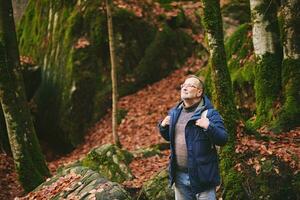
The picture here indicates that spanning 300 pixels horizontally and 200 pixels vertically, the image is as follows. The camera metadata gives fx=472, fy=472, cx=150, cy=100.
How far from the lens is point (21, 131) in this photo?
36.0 feet

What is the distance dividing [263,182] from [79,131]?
372 inches

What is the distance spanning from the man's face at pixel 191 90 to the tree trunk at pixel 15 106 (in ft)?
21.8

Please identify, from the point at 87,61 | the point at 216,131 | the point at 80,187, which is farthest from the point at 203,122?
the point at 87,61

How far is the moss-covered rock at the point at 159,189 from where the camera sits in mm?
8016

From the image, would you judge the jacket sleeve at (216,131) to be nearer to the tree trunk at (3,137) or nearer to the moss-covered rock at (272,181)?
the moss-covered rock at (272,181)

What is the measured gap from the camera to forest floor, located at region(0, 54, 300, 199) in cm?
785

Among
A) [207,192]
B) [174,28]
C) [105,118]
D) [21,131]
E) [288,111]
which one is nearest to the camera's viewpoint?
[207,192]

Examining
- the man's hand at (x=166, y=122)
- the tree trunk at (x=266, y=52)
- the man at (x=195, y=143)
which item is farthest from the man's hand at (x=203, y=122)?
the tree trunk at (x=266, y=52)

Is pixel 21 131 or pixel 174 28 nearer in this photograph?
pixel 21 131

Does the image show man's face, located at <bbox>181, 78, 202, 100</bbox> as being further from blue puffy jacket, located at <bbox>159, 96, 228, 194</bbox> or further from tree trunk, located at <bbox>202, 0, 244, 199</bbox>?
tree trunk, located at <bbox>202, 0, 244, 199</bbox>

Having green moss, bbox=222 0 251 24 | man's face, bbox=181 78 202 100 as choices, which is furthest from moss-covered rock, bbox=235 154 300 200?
green moss, bbox=222 0 251 24

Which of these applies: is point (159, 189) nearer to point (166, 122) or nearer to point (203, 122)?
point (166, 122)

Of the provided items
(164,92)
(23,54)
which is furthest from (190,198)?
(23,54)

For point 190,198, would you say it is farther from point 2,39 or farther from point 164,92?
point 164,92
